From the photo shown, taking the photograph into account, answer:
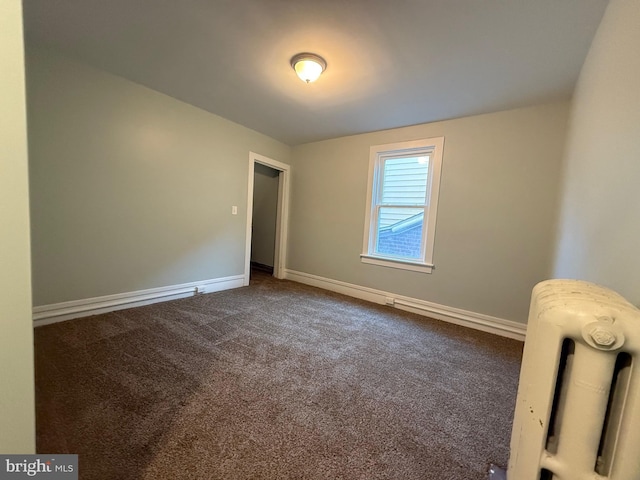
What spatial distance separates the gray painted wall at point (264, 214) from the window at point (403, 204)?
7.25ft

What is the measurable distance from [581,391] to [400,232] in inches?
107

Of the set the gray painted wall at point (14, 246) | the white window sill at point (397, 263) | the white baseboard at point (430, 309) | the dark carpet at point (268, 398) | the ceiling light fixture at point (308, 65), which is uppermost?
the ceiling light fixture at point (308, 65)

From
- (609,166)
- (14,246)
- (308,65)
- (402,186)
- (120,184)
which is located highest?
(308,65)

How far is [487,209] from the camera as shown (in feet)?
8.68

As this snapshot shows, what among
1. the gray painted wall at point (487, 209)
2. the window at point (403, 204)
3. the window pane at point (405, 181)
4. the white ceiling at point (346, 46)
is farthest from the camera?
the window pane at point (405, 181)

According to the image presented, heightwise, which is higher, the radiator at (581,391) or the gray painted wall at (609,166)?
the gray painted wall at (609,166)

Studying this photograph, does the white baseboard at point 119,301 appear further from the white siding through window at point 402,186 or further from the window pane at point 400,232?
the white siding through window at point 402,186

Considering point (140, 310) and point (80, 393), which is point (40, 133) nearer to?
point (140, 310)

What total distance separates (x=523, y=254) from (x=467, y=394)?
1.64 meters

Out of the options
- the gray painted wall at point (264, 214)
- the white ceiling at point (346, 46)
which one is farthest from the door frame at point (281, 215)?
the white ceiling at point (346, 46)

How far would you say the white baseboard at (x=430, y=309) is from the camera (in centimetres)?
255

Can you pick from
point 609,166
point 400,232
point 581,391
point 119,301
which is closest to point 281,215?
point 400,232

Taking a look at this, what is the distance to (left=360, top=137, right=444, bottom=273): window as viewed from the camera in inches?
118

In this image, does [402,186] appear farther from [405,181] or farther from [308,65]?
[308,65]
